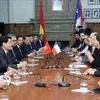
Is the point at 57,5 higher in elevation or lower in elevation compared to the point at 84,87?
higher

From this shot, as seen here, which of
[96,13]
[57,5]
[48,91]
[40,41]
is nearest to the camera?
[48,91]

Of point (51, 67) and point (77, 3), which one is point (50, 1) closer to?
point (77, 3)

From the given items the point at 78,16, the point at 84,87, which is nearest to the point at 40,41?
the point at 78,16

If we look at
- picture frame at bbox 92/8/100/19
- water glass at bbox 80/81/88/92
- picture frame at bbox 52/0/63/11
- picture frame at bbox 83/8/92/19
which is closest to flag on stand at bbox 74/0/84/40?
picture frame at bbox 83/8/92/19

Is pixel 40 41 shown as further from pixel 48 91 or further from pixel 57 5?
pixel 48 91

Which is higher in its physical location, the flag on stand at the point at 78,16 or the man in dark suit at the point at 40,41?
the flag on stand at the point at 78,16

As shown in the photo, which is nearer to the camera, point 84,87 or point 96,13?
point 84,87

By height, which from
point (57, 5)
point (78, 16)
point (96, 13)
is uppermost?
point (57, 5)

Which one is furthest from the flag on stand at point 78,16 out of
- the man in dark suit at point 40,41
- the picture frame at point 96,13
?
the man in dark suit at point 40,41

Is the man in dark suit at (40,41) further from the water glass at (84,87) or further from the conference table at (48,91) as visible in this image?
the water glass at (84,87)

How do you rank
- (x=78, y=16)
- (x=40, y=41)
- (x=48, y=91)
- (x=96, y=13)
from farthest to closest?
(x=96, y=13) → (x=78, y=16) → (x=40, y=41) → (x=48, y=91)

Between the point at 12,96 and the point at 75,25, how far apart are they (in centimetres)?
947

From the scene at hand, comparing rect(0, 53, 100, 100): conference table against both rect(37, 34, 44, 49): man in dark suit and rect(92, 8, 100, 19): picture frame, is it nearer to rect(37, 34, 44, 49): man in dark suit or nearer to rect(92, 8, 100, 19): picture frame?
rect(37, 34, 44, 49): man in dark suit

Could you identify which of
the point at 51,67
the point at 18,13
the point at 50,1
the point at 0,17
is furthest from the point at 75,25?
the point at 51,67
